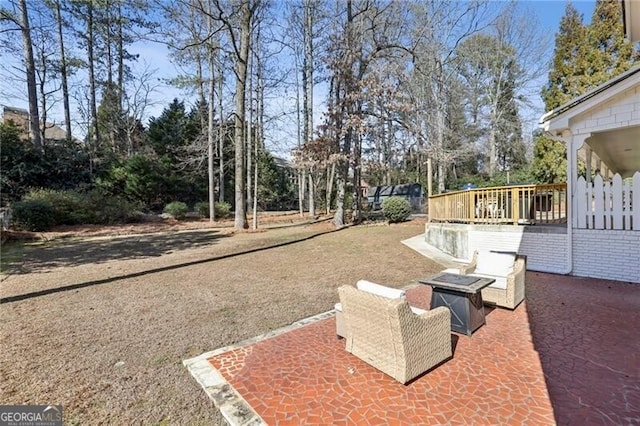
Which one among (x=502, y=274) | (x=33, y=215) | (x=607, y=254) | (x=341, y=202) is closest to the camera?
(x=502, y=274)

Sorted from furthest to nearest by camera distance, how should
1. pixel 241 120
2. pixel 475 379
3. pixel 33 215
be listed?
pixel 241 120 < pixel 33 215 < pixel 475 379

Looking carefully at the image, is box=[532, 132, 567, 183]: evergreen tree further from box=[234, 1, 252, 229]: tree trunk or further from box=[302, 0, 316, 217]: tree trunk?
box=[234, 1, 252, 229]: tree trunk

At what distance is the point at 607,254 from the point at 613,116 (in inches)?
105

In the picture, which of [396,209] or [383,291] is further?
[396,209]

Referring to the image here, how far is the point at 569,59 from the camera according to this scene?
54.9ft

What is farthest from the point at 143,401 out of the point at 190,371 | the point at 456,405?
→ the point at 456,405

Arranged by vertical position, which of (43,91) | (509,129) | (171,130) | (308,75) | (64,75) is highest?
(64,75)

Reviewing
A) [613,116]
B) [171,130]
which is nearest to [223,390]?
[613,116]

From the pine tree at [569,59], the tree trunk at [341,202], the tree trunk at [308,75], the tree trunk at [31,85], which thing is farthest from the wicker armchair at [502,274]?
the tree trunk at [31,85]

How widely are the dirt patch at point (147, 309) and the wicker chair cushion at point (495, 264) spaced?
1581 mm

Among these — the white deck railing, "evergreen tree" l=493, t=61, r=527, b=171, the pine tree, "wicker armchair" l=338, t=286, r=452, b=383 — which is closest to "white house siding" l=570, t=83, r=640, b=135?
the white deck railing

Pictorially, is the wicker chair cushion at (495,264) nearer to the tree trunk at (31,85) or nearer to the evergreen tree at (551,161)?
the evergreen tree at (551,161)

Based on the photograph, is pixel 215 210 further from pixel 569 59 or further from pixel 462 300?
pixel 569 59

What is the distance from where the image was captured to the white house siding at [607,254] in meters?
5.95
